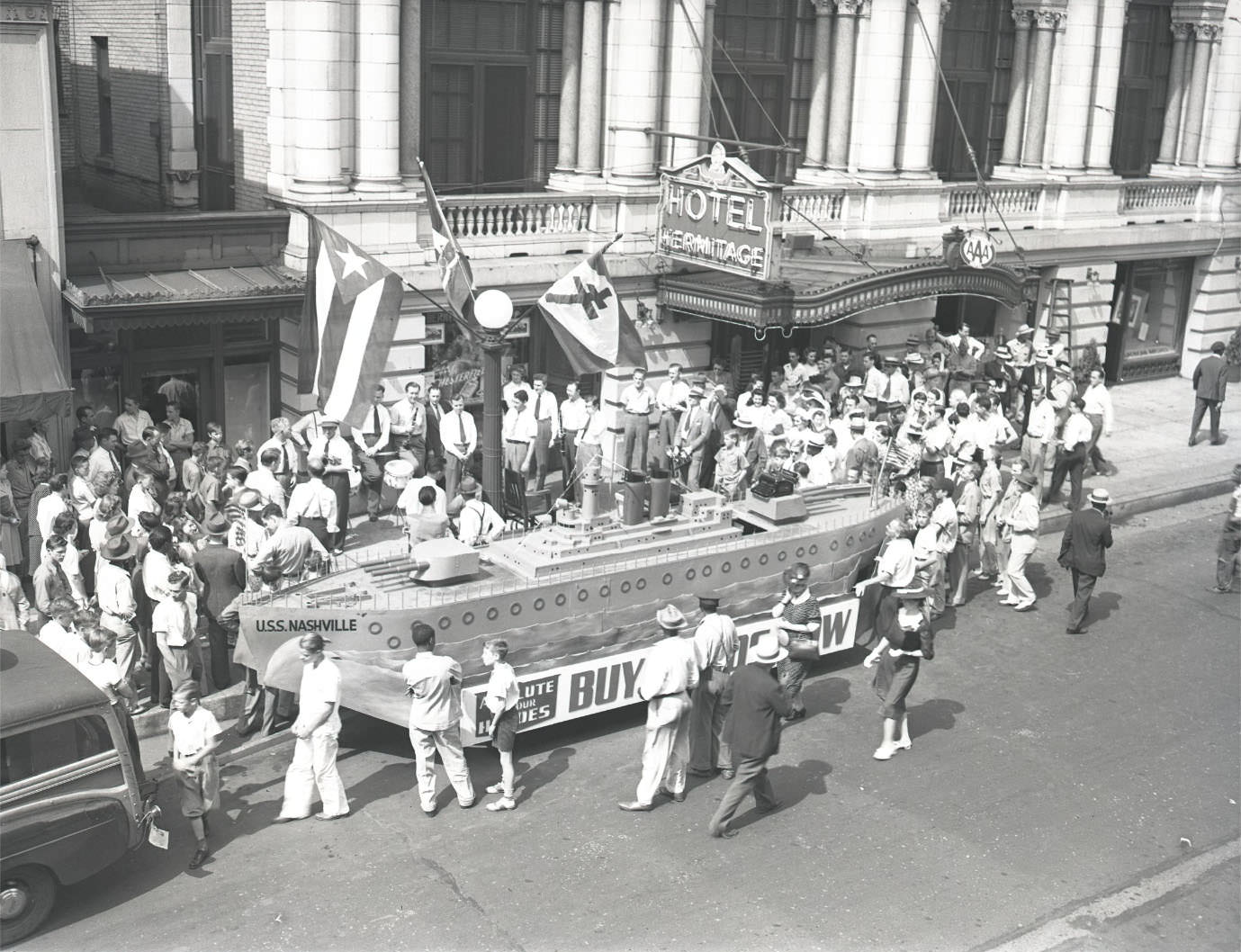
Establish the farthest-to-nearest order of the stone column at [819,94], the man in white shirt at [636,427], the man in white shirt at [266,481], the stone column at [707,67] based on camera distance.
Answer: the stone column at [819,94] < the stone column at [707,67] < the man in white shirt at [636,427] < the man in white shirt at [266,481]

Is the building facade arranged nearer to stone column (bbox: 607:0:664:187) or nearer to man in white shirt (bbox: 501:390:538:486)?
stone column (bbox: 607:0:664:187)

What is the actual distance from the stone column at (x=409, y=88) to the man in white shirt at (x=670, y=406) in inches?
191

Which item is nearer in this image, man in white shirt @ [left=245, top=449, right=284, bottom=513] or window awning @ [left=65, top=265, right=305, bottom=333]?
man in white shirt @ [left=245, top=449, right=284, bottom=513]

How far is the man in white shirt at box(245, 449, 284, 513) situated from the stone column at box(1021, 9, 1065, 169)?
19082 millimetres

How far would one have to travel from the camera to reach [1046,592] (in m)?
19.5

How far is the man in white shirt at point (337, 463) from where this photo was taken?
18.4 metres

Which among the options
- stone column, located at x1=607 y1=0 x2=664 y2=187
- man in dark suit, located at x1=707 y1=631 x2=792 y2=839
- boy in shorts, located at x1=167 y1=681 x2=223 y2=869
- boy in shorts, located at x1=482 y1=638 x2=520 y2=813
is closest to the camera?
boy in shorts, located at x1=167 y1=681 x2=223 y2=869

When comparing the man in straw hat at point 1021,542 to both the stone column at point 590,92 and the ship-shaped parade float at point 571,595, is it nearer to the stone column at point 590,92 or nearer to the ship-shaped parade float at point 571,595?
the ship-shaped parade float at point 571,595

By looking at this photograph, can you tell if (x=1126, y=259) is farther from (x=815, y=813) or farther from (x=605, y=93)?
(x=815, y=813)

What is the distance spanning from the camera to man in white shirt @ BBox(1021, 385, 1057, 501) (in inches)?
872

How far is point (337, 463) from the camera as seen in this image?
60.6ft

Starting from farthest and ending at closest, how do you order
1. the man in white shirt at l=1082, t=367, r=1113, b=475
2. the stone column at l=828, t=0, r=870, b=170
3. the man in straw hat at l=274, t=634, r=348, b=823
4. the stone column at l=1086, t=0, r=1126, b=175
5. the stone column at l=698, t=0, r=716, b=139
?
1. the stone column at l=1086, t=0, r=1126, b=175
2. the stone column at l=828, t=0, r=870, b=170
3. the stone column at l=698, t=0, r=716, b=139
4. the man in white shirt at l=1082, t=367, r=1113, b=475
5. the man in straw hat at l=274, t=634, r=348, b=823

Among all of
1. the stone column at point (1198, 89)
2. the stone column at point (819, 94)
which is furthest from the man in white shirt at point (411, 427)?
the stone column at point (1198, 89)

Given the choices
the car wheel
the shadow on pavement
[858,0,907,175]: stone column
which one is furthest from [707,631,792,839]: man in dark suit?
[858,0,907,175]: stone column
